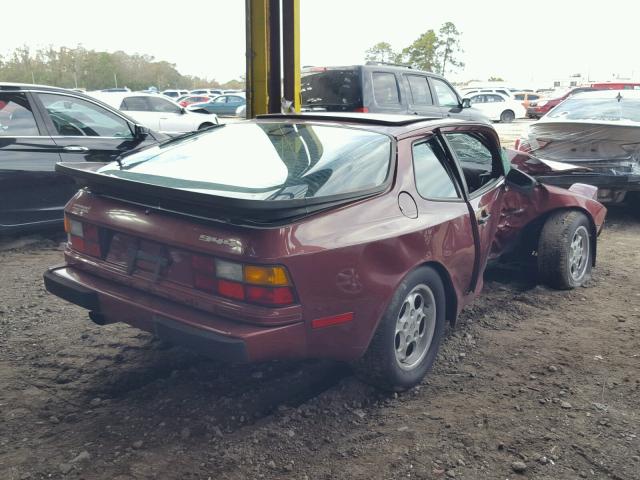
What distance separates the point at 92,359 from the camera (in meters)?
3.47

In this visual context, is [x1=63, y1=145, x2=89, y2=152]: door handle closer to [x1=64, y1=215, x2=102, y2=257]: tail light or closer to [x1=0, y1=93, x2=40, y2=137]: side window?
[x1=0, y1=93, x2=40, y2=137]: side window

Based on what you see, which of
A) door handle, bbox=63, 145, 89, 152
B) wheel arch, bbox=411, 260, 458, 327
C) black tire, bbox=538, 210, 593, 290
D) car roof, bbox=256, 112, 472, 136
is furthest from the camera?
door handle, bbox=63, 145, 89, 152

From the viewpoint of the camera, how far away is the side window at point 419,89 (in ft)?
31.8

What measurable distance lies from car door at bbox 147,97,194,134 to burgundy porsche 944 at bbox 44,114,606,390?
33.9 feet

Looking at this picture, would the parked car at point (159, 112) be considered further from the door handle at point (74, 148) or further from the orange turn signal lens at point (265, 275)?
the orange turn signal lens at point (265, 275)

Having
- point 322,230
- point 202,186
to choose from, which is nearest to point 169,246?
point 202,186

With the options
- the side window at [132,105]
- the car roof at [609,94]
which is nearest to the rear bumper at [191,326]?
the car roof at [609,94]

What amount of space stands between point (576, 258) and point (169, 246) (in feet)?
11.6

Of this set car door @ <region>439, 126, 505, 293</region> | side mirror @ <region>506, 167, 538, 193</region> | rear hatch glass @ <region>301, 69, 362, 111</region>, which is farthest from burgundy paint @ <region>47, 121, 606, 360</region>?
rear hatch glass @ <region>301, 69, 362, 111</region>

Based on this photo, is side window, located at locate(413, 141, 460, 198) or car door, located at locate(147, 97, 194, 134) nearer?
side window, located at locate(413, 141, 460, 198)

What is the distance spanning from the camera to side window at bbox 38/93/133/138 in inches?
229

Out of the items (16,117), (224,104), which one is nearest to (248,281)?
(16,117)

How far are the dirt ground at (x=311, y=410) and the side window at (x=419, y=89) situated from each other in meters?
6.19

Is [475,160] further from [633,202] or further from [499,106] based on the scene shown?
[499,106]
